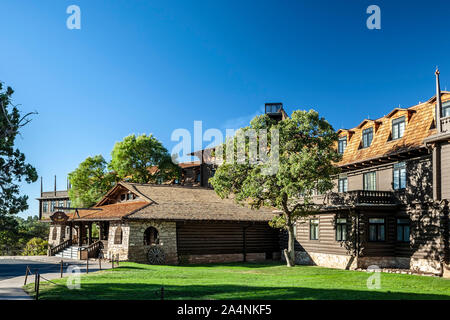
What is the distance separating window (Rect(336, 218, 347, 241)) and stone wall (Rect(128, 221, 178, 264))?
37.4 feet

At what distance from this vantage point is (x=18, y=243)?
197 ft

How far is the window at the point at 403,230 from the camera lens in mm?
27656

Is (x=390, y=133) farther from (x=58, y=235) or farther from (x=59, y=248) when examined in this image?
(x=58, y=235)

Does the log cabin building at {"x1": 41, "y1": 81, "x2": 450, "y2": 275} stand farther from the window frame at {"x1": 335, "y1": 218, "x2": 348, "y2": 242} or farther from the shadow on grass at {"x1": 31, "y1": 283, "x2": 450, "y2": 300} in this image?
the shadow on grass at {"x1": 31, "y1": 283, "x2": 450, "y2": 300}

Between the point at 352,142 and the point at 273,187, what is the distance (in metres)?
8.87

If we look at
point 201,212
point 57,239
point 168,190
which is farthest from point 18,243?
point 201,212

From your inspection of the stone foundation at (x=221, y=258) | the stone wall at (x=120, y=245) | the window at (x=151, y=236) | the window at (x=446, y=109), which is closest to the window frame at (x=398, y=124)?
the window at (x=446, y=109)

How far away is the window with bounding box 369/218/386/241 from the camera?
2873 centimetres

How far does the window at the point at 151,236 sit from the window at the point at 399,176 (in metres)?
16.4

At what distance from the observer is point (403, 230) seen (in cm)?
2791

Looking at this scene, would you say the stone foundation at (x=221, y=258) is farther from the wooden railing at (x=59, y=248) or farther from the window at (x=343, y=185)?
the wooden railing at (x=59, y=248)

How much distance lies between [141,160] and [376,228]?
32130 mm

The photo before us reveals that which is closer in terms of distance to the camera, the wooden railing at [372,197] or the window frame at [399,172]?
the window frame at [399,172]

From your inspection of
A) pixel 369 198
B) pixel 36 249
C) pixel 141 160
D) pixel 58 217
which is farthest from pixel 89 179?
pixel 369 198
